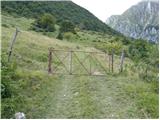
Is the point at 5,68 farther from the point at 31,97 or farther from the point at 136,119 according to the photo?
the point at 136,119

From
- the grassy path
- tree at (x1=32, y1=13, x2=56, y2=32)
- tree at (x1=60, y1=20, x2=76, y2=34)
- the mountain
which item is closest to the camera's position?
the grassy path

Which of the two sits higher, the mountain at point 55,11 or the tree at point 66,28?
the mountain at point 55,11


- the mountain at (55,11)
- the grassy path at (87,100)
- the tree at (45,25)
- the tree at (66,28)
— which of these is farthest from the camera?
the mountain at (55,11)

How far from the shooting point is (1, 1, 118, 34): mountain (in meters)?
81.7

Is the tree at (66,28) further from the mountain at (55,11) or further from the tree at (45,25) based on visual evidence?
the mountain at (55,11)

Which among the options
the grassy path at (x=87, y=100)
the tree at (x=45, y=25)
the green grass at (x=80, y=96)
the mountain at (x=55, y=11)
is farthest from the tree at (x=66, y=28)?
the grassy path at (x=87, y=100)

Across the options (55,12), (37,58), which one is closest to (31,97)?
(37,58)

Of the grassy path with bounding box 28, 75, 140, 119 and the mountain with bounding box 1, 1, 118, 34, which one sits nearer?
the grassy path with bounding box 28, 75, 140, 119

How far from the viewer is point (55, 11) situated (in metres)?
101

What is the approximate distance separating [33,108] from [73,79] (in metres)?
6.22

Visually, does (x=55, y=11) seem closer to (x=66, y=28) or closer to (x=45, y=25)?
(x=66, y=28)

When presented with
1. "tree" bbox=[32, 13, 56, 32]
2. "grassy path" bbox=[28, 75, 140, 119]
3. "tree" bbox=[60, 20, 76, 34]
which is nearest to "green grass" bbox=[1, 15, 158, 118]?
"grassy path" bbox=[28, 75, 140, 119]

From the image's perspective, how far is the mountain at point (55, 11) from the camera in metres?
81.7

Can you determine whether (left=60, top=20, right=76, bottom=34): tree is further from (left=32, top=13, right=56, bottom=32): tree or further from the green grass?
the green grass
